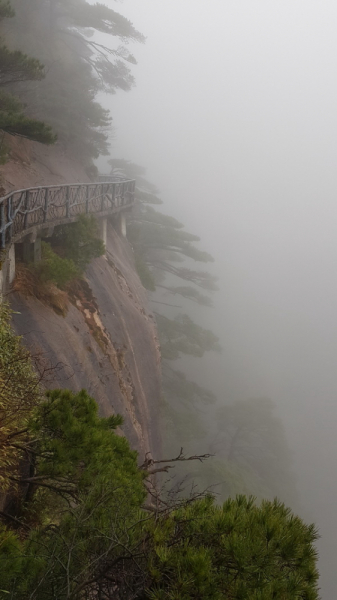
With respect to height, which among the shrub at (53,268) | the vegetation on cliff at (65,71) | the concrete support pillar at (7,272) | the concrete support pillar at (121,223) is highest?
the vegetation on cliff at (65,71)

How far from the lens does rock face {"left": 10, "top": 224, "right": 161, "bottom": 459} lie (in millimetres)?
6992

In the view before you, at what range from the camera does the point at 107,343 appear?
31.5ft

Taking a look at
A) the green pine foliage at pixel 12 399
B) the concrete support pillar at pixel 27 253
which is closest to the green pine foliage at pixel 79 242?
the concrete support pillar at pixel 27 253

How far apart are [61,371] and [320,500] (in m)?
43.3

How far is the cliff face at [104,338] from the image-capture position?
702 centimetres

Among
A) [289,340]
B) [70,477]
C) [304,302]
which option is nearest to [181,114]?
[304,302]

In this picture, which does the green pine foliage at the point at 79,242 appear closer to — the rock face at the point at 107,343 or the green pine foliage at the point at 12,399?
the rock face at the point at 107,343

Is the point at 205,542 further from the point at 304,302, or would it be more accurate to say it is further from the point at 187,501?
the point at 304,302

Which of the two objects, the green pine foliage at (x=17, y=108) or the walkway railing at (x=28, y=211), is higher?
the green pine foliage at (x=17, y=108)

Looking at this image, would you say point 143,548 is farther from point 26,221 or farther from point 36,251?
point 36,251

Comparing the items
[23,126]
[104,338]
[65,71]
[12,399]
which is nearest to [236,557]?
[12,399]

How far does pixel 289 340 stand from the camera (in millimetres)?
76875

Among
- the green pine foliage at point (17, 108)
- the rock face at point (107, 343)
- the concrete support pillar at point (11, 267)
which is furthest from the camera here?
the rock face at point (107, 343)

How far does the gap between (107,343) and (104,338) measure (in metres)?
0.17
